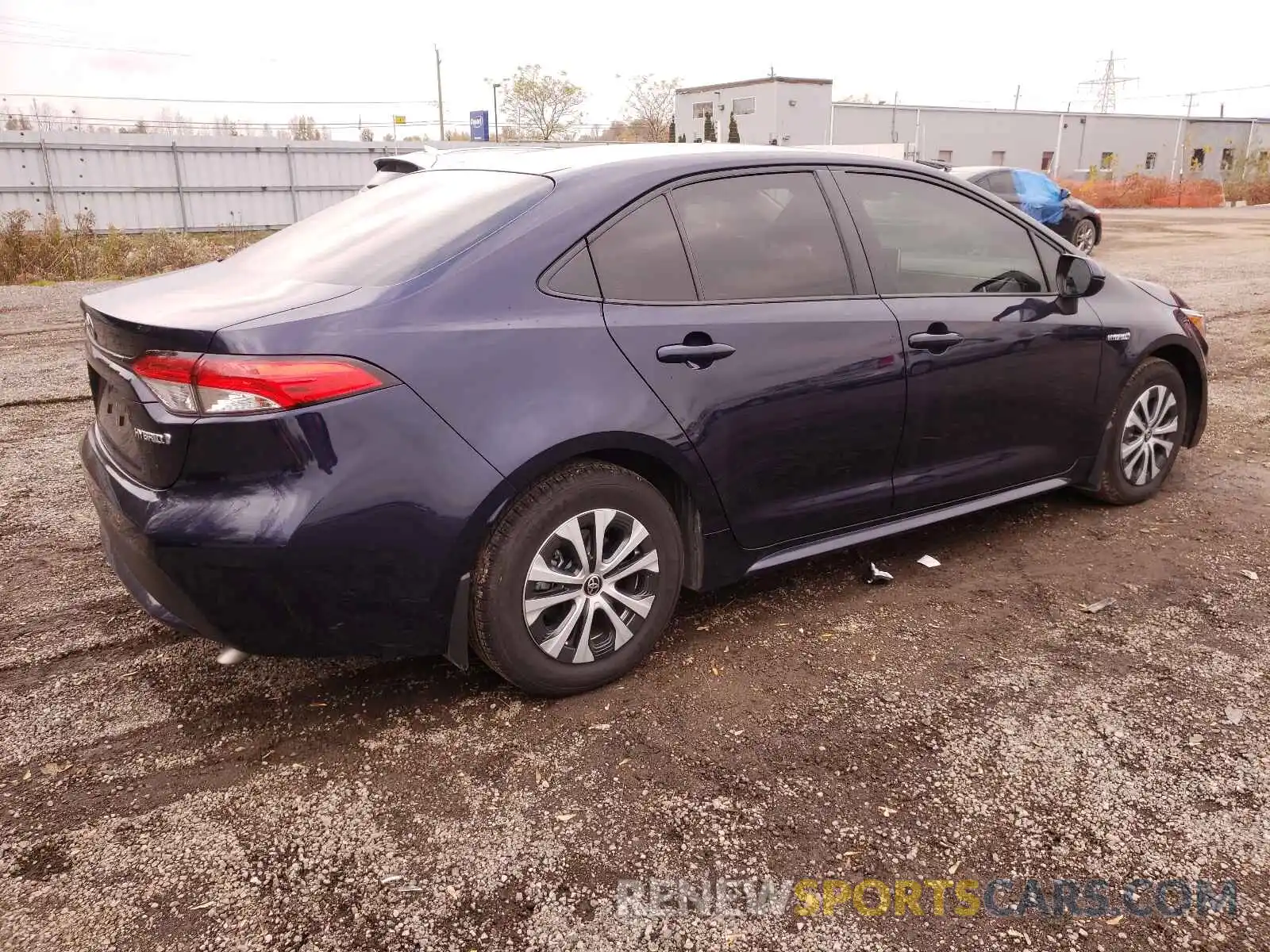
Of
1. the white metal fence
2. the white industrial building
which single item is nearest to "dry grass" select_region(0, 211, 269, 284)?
the white metal fence

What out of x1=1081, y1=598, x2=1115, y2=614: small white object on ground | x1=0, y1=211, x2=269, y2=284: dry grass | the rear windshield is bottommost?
x1=1081, y1=598, x2=1115, y2=614: small white object on ground

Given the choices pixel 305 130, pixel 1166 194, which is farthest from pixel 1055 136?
pixel 305 130

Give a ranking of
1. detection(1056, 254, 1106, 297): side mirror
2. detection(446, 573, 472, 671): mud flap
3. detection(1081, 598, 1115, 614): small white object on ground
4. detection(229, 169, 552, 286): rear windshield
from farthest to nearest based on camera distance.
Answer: detection(1056, 254, 1106, 297): side mirror
detection(1081, 598, 1115, 614): small white object on ground
detection(229, 169, 552, 286): rear windshield
detection(446, 573, 472, 671): mud flap

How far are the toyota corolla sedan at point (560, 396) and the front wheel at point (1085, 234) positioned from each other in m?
14.9

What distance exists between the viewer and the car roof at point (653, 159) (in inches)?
126

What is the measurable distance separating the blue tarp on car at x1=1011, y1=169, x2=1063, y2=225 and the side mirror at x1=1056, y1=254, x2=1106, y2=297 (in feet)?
44.3

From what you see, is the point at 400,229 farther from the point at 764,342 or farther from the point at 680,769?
the point at 680,769

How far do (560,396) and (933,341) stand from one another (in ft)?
5.17

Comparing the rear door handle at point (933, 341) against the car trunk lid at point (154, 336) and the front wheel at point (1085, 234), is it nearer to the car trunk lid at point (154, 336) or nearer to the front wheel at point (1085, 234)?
the car trunk lid at point (154, 336)

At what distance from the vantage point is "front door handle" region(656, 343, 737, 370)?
299 cm

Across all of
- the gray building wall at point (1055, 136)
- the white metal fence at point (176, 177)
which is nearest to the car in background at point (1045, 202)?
the white metal fence at point (176, 177)

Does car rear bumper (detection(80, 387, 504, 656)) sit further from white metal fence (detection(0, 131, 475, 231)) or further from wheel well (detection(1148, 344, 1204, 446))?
white metal fence (detection(0, 131, 475, 231))

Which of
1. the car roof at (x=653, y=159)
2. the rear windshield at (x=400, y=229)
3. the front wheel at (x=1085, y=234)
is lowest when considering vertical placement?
the front wheel at (x=1085, y=234)

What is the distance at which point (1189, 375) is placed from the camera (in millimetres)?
4746
